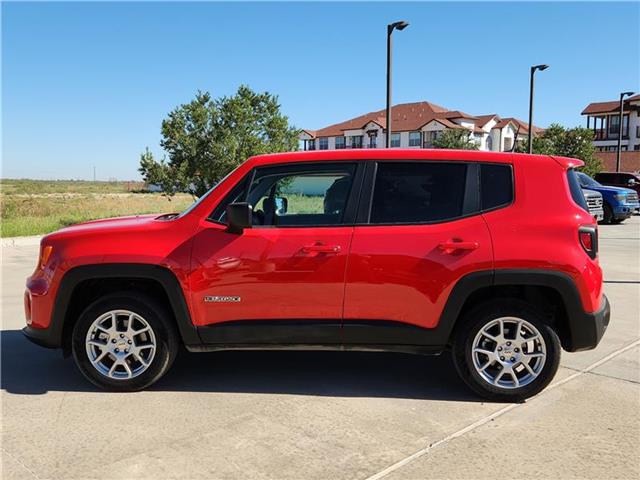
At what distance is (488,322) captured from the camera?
3930 mm

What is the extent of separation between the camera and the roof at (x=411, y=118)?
77688 millimetres

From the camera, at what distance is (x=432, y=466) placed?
120 inches

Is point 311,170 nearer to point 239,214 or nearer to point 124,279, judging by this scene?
point 239,214

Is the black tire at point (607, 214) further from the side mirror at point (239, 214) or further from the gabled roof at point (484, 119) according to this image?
the gabled roof at point (484, 119)

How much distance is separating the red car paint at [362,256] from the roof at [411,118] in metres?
72.5

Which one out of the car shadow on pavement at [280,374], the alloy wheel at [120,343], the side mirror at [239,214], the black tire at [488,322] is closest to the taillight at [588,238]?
the black tire at [488,322]

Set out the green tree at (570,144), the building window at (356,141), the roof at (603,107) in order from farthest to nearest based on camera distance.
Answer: the building window at (356,141) < the roof at (603,107) < the green tree at (570,144)

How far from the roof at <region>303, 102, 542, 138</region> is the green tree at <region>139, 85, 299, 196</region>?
5820cm

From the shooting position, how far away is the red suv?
3.86 m

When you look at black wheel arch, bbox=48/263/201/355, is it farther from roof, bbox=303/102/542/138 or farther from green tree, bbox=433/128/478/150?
roof, bbox=303/102/542/138

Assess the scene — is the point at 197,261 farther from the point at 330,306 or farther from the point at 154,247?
the point at 330,306

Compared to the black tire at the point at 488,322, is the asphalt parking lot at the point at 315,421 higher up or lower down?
lower down

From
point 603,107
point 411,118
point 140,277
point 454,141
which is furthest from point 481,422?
point 411,118

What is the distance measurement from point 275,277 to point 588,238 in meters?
2.20
